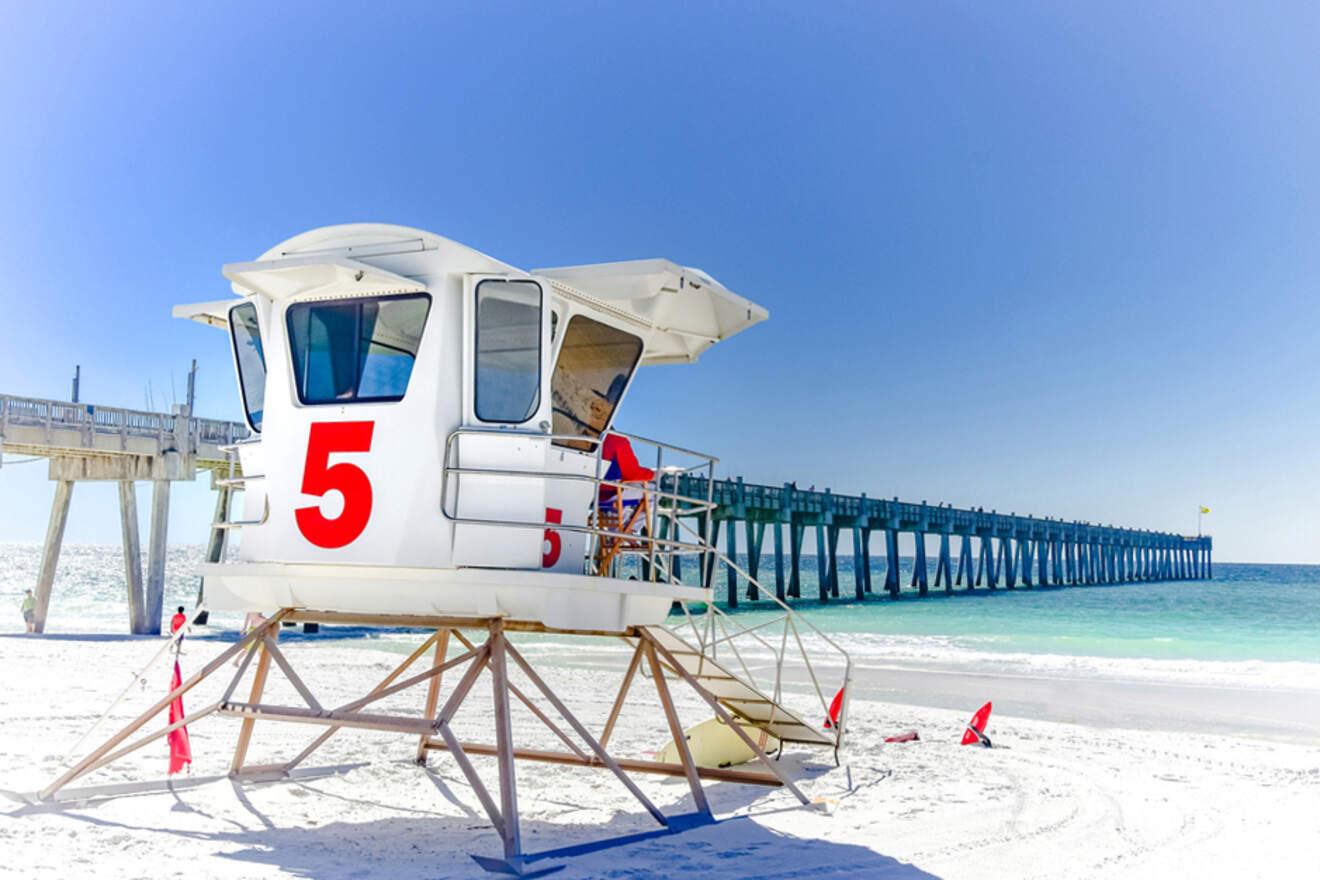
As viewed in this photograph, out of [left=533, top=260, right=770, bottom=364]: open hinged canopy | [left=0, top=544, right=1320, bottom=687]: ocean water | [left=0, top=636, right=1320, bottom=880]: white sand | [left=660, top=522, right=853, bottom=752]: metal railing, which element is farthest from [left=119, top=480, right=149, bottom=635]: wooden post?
[left=533, top=260, right=770, bottom=364]: open hinged canopy

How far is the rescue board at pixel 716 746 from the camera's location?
33.8 ft

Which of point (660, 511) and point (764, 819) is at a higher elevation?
point (660, 511)

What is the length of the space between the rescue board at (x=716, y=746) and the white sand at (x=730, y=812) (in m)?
0.54

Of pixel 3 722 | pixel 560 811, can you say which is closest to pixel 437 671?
pixel 560 811

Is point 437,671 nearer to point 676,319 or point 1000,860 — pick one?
point 676,319

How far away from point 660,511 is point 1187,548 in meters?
141

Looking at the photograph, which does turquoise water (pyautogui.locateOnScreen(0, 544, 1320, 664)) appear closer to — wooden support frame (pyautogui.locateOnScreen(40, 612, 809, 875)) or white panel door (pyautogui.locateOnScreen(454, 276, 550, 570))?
wooden support frame (pyautogui.locateOnScreen(40, 612, 809, 875))

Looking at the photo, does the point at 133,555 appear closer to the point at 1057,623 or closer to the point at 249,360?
the point at 249,360

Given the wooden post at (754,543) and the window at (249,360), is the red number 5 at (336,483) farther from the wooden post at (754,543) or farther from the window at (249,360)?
the wooden post at (754,543)

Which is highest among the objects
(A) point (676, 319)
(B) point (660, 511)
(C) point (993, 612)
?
(A) point (676, 319)

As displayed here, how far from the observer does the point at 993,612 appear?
5581 cm

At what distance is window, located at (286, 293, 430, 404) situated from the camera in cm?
674

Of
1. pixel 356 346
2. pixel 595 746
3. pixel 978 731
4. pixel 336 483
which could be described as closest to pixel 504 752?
pixel 595 746

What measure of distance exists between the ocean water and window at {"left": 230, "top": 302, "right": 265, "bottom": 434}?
2088cm
